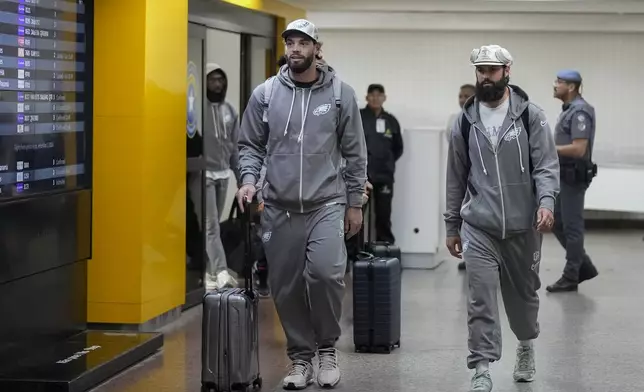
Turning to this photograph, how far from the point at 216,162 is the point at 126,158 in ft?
8.76

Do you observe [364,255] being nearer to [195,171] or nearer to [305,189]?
[305,189]

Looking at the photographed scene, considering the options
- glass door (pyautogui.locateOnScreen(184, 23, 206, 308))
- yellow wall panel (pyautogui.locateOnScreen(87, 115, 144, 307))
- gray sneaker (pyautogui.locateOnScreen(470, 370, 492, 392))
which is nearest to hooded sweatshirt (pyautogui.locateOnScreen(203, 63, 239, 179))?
Result: glass door (pyautogui.locateOnScreen(184, 23, 206, 308))

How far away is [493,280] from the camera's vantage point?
668 cm

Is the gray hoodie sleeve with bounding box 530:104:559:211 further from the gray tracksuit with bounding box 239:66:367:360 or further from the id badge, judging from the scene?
the id badge

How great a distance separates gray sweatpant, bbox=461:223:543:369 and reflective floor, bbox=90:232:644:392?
1.57ft

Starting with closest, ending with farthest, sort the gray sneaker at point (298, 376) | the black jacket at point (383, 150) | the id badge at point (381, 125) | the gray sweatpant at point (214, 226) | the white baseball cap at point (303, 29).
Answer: the white baseball cap at point (303, 29) < the gray sneaker at point (298, 376) < the gray sweatpant at point (214, 226) < the black jacket at point (383, 150) < the id badge at point (381, 125)

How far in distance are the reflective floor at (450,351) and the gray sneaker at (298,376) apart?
4.0 inches

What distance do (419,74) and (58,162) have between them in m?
11.0

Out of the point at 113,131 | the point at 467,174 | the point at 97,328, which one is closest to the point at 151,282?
the point at 97,328

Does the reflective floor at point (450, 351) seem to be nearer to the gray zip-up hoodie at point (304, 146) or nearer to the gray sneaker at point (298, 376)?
the gray sneaker at point (298, 376)

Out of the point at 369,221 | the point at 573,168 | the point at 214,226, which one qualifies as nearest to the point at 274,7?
the point at 369,221

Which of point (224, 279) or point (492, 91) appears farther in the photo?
point (224, 279)

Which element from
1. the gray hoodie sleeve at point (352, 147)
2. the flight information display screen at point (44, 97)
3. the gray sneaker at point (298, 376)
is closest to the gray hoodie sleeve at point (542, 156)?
the gray hoodie sleeve at point (352, 147)

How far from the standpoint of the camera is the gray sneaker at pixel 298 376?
6895mm
